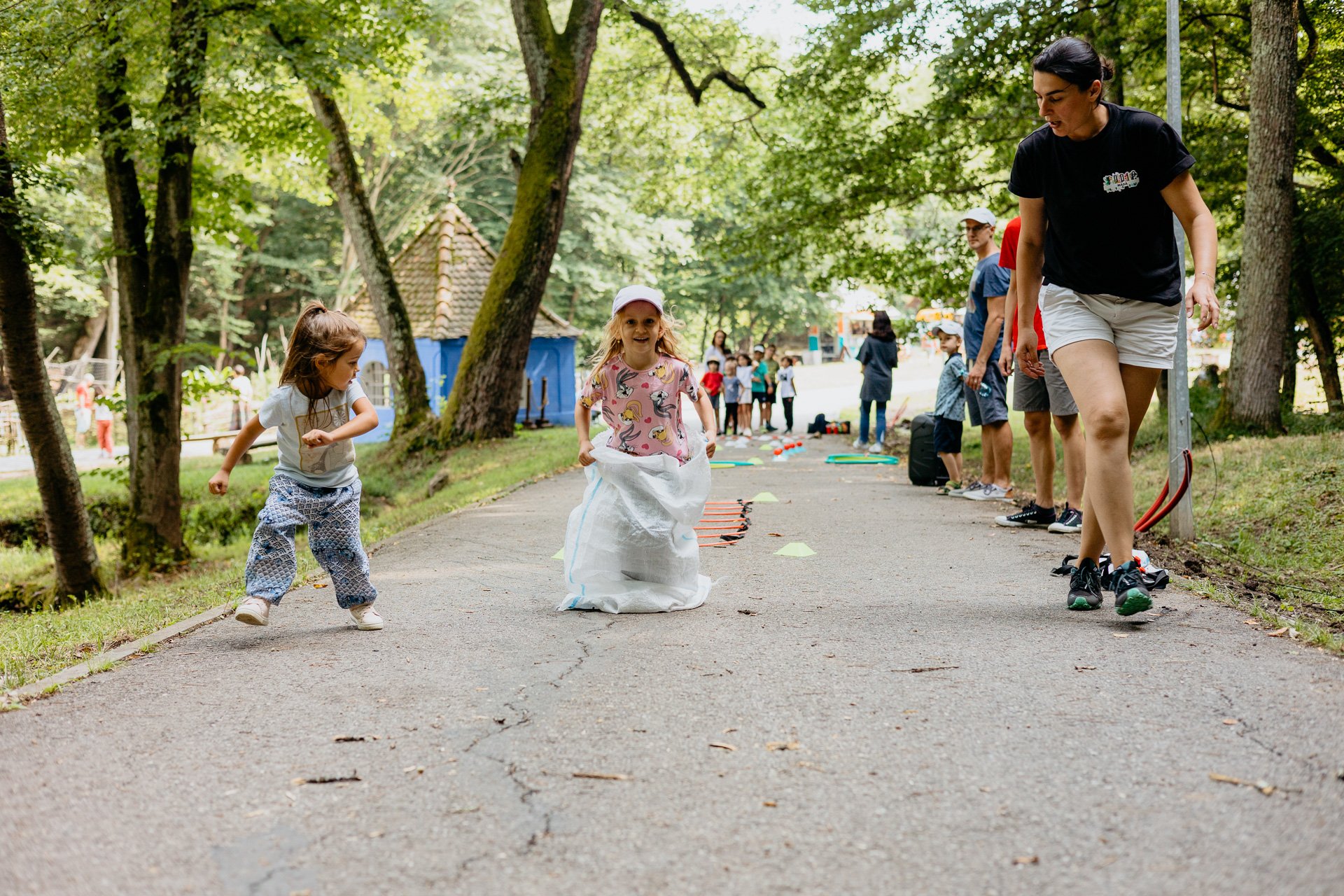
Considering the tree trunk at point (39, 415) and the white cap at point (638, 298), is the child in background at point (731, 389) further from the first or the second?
the white cap at point (638, 298)

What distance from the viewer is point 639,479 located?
6074 millimetres

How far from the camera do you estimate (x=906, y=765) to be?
11.2ft

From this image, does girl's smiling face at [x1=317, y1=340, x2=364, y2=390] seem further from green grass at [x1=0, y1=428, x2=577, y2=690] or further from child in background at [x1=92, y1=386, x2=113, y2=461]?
child in background at [x1=92, y1=386, x2=113, y2=461]

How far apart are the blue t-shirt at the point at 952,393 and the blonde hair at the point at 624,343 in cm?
527

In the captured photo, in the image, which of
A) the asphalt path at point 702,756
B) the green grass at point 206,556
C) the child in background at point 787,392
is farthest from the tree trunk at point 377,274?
the asphalt path at point 702,756

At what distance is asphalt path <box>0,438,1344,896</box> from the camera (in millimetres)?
2734

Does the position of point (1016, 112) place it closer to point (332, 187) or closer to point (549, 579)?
point (332, 187)

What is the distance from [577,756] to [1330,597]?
4.26 meters

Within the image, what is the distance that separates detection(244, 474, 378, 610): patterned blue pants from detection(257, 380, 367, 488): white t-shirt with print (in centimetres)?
6

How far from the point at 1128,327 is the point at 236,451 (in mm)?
4151

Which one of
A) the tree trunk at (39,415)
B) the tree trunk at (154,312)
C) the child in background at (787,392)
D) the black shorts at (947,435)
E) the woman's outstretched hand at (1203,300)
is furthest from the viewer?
the child in background at (787,392)

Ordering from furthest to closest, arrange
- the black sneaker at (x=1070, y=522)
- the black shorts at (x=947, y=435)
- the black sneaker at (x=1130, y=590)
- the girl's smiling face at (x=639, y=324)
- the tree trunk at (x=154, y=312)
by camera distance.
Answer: the tree trunk at (x=154, y=312) < the black shorts at (x=947, y=435) < the black sneaker at (x=1070, y=522) < the girl's smiling face at (x=639, y=324) < the black sneaker at (x=1130, y=590)

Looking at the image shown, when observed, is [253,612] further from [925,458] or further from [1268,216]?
[1268,216]

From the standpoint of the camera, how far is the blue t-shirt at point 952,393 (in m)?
11.2
